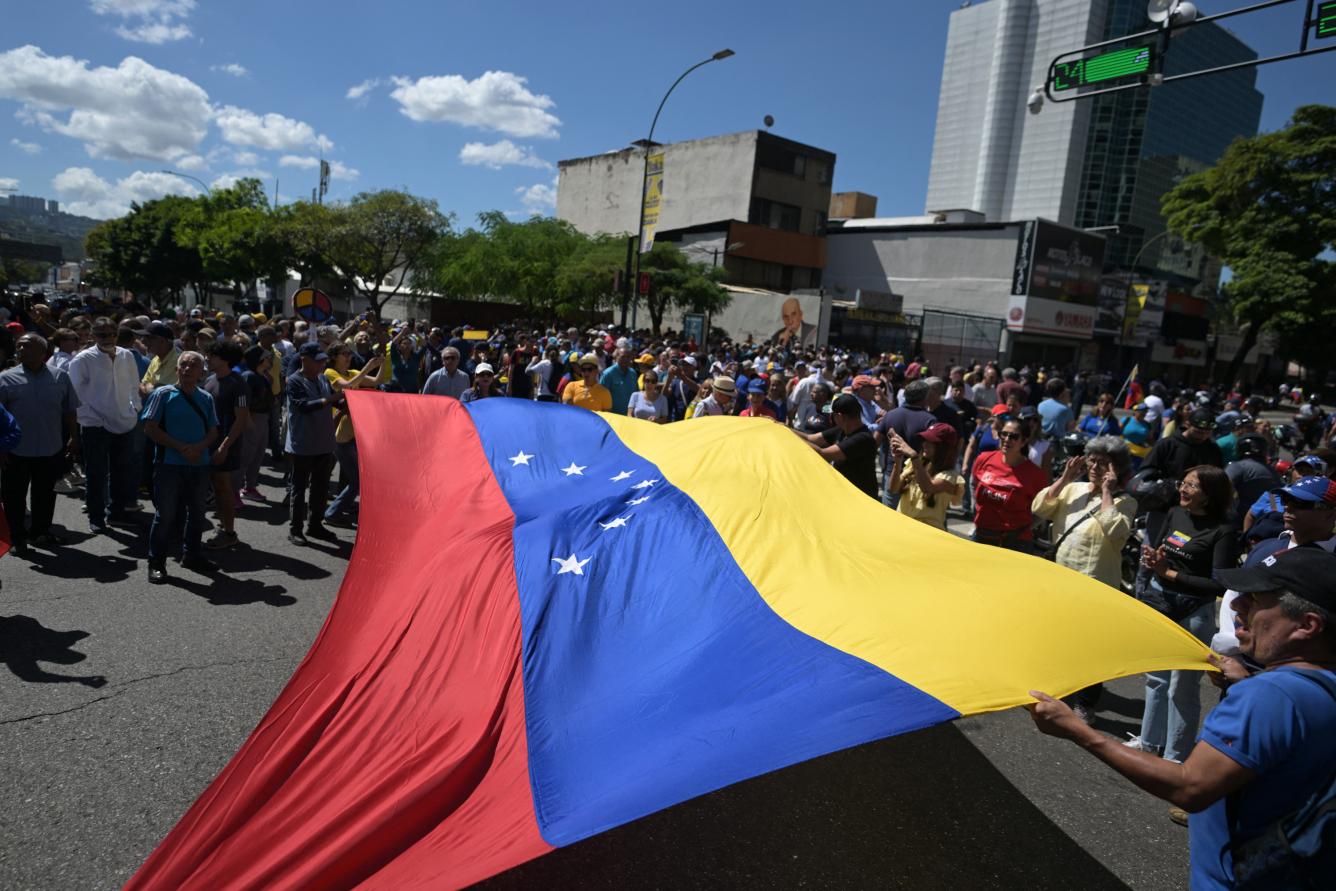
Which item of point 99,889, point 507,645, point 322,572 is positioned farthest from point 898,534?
point 322,572

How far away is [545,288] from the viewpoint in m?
38.8

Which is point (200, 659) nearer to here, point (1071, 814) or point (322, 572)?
point (322, 572)

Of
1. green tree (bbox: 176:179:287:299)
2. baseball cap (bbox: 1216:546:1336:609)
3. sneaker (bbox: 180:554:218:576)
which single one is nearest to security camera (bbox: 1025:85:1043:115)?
baseball cap (bbox: 1216:546:1336:609)

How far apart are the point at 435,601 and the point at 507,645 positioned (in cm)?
53

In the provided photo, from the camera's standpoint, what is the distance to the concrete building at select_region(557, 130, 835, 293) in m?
45.2

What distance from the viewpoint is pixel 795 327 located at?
115 ft

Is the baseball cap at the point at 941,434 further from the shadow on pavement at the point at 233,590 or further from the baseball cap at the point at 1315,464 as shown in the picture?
the shadow on pavement at the point at 233,590

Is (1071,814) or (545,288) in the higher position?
(545,288)

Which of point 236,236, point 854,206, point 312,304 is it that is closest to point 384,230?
point 236,236

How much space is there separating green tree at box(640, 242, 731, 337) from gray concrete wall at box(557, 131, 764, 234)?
1099 cm

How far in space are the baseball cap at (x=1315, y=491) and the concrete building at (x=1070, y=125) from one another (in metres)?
84.0

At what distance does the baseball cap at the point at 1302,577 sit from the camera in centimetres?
206

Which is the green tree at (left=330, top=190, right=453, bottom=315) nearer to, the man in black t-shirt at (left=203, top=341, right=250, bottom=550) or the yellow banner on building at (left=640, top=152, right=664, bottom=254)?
the yellow banner on building at (left=640, top=152, right=664, bottom=254)

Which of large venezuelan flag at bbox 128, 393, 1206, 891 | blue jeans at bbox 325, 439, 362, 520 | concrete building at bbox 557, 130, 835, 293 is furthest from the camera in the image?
concrete building at bbox 557, 130, 835, 293
